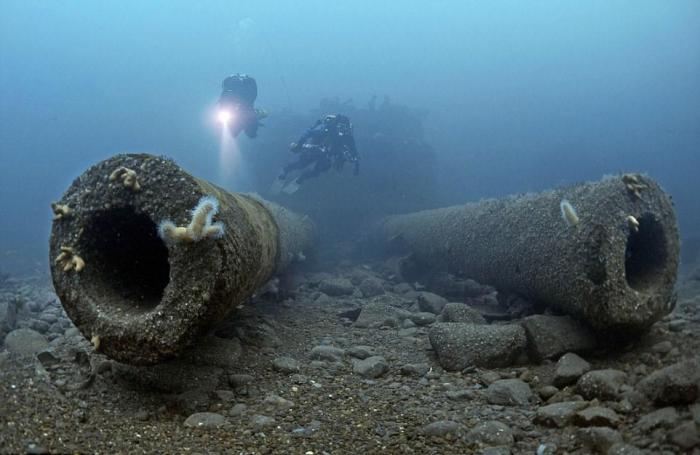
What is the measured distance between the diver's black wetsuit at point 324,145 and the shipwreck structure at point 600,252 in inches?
317

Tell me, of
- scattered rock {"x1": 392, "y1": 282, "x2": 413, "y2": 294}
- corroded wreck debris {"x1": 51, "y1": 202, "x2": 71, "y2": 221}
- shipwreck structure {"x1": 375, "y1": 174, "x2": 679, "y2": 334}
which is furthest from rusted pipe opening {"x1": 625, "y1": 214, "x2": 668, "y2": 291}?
corroded wreck debris {"x1": 51, "y1": 202, "x2": 71, "y2": 221}

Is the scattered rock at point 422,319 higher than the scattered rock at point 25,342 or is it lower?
higher

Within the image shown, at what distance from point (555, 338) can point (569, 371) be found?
2.14ft

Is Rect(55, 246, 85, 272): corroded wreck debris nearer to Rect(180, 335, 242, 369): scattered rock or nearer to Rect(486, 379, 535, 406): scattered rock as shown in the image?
Rect(180, 335, 242, 369): scattered rock

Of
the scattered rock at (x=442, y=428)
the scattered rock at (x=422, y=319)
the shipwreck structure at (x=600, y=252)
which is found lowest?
the scattered rock at (x=442, y=428)

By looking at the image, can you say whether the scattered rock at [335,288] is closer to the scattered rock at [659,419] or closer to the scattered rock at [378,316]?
the scattered rock at [378,316]

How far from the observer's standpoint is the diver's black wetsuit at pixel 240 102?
44.4 ft

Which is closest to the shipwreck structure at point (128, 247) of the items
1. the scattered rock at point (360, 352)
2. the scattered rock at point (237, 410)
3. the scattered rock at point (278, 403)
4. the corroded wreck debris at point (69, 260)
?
the corroded wreck debris at point (69, 260)

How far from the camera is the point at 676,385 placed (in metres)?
2.33

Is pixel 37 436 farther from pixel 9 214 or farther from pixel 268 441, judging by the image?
pixel 9 214

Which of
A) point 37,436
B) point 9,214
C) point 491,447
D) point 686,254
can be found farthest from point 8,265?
point 9,214

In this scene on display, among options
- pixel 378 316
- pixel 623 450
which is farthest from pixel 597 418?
pixel 378 316

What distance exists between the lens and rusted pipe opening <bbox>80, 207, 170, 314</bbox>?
10.2 ft

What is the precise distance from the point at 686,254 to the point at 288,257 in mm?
14792
